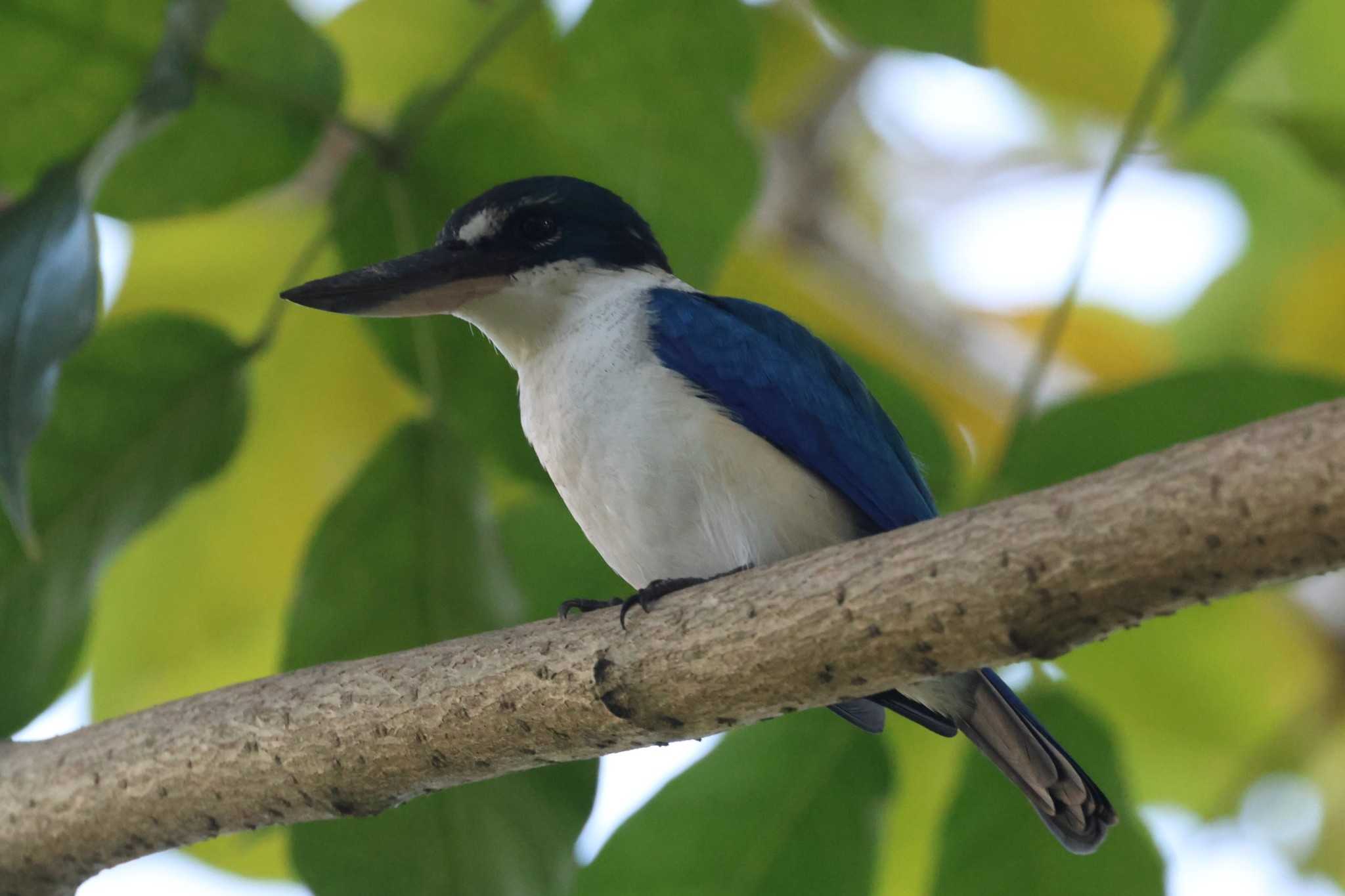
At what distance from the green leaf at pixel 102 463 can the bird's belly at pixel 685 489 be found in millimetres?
576

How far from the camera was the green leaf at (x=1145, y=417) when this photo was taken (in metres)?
2.42

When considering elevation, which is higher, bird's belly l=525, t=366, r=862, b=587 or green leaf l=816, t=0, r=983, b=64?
green leaf l=816, t=0, r=983, b=64

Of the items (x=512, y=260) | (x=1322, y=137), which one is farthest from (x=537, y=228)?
(x=1322, y=137)

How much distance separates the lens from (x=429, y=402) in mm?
2693

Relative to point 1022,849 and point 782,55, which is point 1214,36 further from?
point 782,55

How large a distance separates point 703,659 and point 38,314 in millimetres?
890

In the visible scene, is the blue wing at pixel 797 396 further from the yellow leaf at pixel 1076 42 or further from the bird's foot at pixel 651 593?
the yellow leaf at pixel 1076 42

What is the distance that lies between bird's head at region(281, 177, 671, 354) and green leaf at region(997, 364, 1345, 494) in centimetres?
78

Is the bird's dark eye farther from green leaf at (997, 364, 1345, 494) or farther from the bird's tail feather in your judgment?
the bird's tail feather

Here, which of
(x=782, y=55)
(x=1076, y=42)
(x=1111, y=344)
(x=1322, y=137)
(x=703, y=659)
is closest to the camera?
(x=703, y=659)

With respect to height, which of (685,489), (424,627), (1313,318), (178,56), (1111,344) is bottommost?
(424,627)

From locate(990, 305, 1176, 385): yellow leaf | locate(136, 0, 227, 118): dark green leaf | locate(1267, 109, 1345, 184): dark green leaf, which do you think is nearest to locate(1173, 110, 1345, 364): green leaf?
locate(990, 305, 1176, 385): yellow leaf

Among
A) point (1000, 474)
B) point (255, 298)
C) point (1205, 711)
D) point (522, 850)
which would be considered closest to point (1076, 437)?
point (1000, 474)

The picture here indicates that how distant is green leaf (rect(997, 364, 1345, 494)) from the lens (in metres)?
2.42
